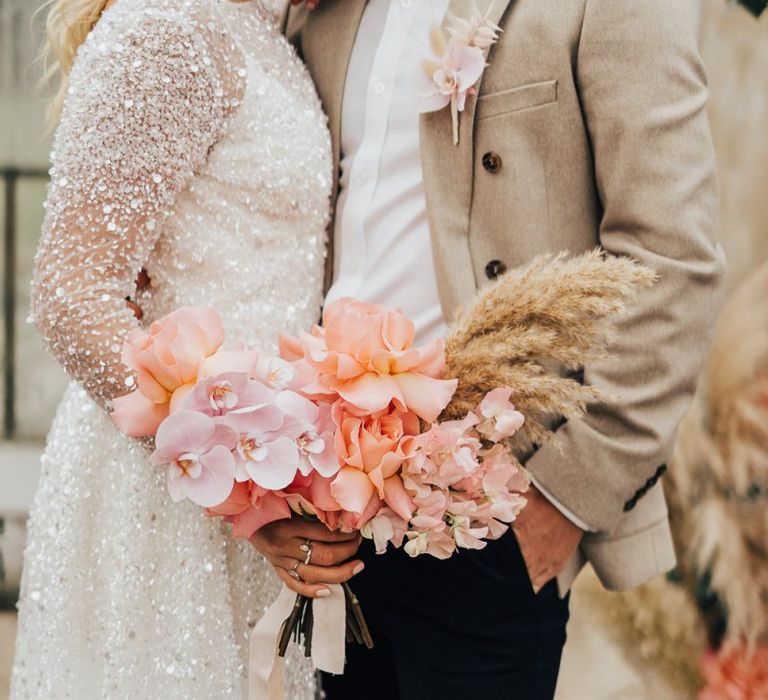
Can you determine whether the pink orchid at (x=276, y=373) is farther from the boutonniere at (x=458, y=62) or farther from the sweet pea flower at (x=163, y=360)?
the boutonniere at (x=458, y=62)

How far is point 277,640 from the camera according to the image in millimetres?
1260

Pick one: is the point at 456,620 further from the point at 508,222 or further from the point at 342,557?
the point at 508,222

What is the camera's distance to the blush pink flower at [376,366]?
3.45 feet

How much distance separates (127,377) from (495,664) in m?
0.68

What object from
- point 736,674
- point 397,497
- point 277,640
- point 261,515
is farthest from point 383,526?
point 736,674

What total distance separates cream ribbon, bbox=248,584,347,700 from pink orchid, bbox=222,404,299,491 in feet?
0.82

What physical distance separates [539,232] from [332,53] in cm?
48

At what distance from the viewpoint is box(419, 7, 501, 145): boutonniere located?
1318mm

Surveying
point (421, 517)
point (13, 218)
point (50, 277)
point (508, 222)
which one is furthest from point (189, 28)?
point (13, 218)

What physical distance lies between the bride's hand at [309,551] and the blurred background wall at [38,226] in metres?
1.54

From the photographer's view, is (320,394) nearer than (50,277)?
Yes

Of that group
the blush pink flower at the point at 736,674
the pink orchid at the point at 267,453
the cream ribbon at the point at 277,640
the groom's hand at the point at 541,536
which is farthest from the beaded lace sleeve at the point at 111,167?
the blush pink flower at the point at 736,674

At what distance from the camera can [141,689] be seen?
1366mm

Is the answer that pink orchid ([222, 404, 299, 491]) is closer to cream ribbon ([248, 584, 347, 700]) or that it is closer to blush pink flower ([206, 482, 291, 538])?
blush pink flower ([206, 482, 291, 538])
